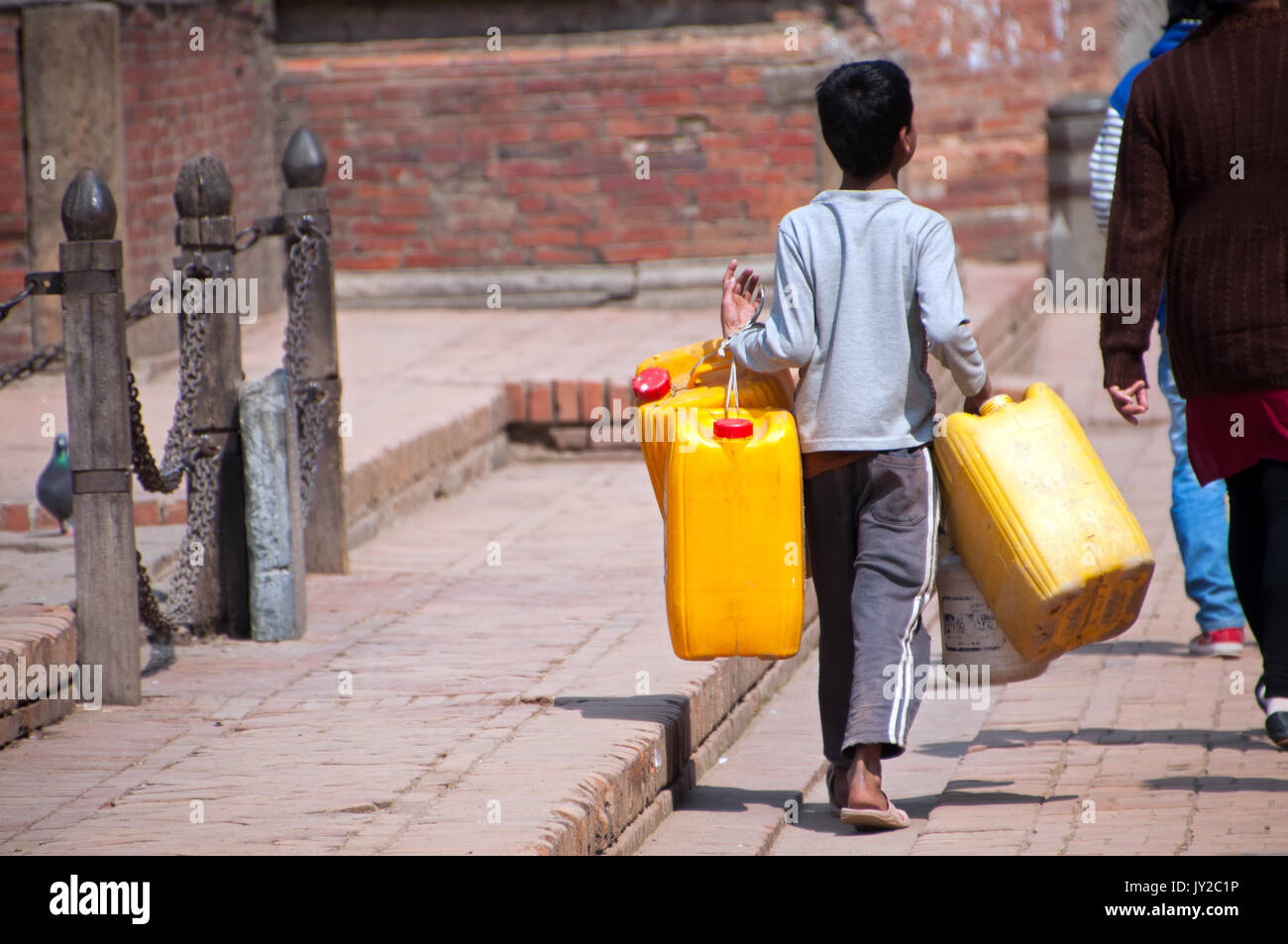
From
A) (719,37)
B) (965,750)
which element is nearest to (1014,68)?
(719,37)

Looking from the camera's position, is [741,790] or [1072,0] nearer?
[741,790]

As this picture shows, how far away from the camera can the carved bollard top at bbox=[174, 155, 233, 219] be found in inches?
185

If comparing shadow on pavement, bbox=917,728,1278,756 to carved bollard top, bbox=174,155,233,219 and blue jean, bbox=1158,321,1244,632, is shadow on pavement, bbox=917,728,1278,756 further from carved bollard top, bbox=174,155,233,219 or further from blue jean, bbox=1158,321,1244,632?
carved bollard top, bbox=174,155,233,219

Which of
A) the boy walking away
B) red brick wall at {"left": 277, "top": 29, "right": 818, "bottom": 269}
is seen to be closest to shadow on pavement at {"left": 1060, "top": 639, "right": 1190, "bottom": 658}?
the boy walking away

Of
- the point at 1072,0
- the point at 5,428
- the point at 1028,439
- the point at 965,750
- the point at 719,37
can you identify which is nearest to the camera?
the point at 1028,439

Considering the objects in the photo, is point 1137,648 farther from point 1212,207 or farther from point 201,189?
point 201,189

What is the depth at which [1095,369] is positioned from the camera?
10.9 meters

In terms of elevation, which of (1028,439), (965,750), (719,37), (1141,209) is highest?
(719,37)

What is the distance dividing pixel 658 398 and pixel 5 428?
3819 mm

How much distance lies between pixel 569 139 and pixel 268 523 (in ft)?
18.1

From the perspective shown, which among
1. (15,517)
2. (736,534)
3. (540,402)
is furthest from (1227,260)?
(540,402)

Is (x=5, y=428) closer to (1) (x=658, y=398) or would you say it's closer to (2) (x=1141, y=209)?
(1) (x=658, y=398)

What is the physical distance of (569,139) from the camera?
9867 millimetres

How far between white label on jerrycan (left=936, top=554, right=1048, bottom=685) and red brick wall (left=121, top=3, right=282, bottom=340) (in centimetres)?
533
